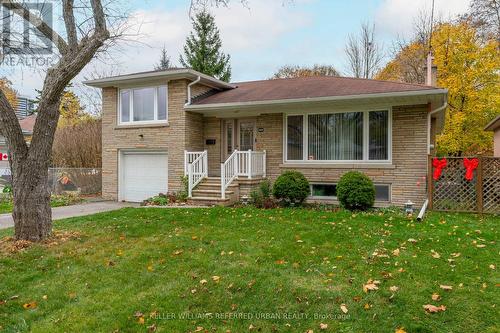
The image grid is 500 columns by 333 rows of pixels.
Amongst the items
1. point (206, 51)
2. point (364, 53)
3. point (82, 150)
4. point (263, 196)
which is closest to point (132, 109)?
point (82, 150)

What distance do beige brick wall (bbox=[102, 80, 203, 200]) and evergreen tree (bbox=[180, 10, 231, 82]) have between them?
16.4 m

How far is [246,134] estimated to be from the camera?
43.3ft

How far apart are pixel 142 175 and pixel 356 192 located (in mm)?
7936

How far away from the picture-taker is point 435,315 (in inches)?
146

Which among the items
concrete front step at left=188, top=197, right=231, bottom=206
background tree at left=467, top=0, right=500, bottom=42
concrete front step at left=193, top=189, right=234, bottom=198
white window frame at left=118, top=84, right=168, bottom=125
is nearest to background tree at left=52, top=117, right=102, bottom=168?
white window frame at left=118, top=84, right=168, bottom=125

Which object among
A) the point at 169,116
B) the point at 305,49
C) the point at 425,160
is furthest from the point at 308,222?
the point at 305,49

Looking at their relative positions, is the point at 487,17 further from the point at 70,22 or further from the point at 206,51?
the point at 70,22

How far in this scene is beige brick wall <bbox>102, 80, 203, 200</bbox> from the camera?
12.6m

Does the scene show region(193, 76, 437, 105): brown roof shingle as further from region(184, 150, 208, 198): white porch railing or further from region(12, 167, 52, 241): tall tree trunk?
region(12, 167, 52, 241): tall tree trunk

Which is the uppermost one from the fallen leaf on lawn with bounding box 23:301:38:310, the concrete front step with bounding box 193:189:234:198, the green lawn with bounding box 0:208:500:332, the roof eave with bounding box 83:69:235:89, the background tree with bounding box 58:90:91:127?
the background tree with bounding box 58:90:91:127

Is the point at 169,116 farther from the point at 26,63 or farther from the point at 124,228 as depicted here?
the point at 124,228

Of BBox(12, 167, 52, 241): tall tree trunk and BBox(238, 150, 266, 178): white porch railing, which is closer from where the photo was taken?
BBox(12, 167, 52, 241): tall tree trunk

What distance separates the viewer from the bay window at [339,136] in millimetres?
10898

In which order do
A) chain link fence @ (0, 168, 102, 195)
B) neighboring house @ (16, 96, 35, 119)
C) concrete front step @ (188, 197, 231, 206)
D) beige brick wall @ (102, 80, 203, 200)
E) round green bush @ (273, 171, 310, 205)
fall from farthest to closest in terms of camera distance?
neighboring house @ (16, 96, 35, 119), chain link fence @ (0, 168, 102, 195), beige brick wall @ (102, 80, 203, 200), concrete front step @ (188, 197, 231, 206), round green bush @ (273, 171, 310, 205)
